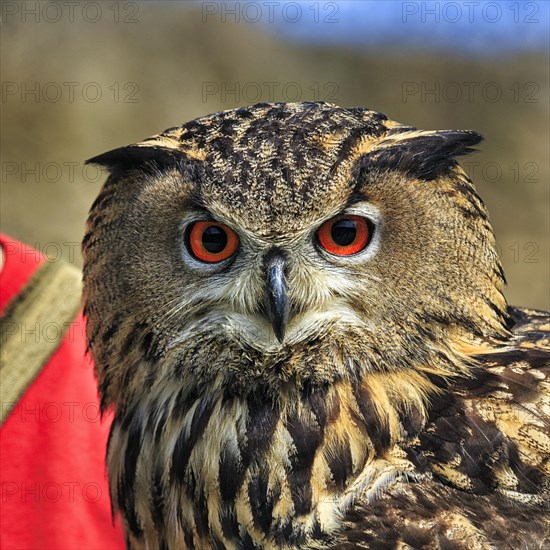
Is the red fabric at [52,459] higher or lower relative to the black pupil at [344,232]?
lower

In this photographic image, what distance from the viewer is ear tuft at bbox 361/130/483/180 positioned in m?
1.51

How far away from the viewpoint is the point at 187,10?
1152cm

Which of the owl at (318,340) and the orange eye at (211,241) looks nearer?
the owl at (318,340)

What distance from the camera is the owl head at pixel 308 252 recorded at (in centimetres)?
146

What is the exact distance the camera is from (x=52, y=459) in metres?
2.42

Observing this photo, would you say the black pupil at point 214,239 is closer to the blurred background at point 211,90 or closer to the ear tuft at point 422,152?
the ear tuft at point 422,152

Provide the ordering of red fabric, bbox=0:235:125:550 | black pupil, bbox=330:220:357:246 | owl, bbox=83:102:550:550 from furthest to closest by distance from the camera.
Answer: red fabric, bbox=0:235:125:550, black pupil, bbox=330:220:357:246, owl, bbox=83:102:550:550

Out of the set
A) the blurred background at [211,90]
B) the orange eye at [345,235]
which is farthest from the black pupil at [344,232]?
the blurred background at [211,90]

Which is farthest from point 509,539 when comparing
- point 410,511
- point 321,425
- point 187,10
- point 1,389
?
point 187,10

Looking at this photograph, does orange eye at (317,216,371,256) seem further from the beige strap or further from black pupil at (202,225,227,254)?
the beige strap

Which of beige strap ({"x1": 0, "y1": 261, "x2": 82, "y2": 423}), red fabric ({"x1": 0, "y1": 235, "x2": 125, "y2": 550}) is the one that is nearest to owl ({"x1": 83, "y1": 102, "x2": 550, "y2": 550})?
red fabric ({"x1": 0, "y1": 235, "x2": 125, "y2": 550})

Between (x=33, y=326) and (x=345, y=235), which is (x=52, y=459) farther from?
(x=345, y=235)

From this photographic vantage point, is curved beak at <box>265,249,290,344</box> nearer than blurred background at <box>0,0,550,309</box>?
Yes

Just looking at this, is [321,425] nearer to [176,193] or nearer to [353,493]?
[353,493]
